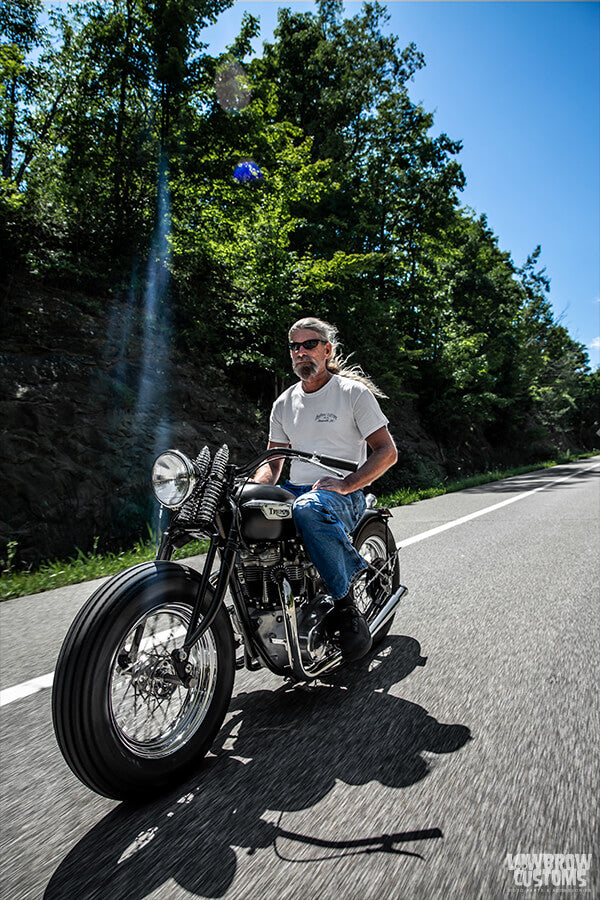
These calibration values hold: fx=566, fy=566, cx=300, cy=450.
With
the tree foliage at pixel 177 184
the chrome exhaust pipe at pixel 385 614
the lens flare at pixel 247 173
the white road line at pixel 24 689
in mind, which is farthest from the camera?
the lens flare at pixel 247 173

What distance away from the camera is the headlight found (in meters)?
2.19

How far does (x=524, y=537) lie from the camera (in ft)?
24.1

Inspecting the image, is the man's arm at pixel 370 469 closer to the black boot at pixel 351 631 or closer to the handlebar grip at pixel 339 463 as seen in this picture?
the handlebar grip at pixel 339 463

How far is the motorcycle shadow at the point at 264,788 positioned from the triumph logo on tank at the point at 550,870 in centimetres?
25

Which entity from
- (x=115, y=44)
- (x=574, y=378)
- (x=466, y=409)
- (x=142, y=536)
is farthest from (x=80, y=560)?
(x=574, y=378)

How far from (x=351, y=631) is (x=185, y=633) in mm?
906

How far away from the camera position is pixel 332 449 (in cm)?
308

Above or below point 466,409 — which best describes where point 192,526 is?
below

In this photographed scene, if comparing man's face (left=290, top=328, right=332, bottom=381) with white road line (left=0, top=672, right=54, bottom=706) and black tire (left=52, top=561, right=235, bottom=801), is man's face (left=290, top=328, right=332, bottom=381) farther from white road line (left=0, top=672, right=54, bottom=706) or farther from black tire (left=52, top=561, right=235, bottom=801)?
white road line (left=0, top=672, right=54, bottom=706)

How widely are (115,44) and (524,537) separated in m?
13.8

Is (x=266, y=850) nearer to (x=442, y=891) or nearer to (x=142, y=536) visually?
(x=442, y=891)

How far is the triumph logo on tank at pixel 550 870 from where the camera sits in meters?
1.52

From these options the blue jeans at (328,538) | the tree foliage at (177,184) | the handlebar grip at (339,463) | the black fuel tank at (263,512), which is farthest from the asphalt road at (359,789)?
the tree foliage at (177,184)

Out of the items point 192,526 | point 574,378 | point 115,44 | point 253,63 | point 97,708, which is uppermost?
point 253,63
